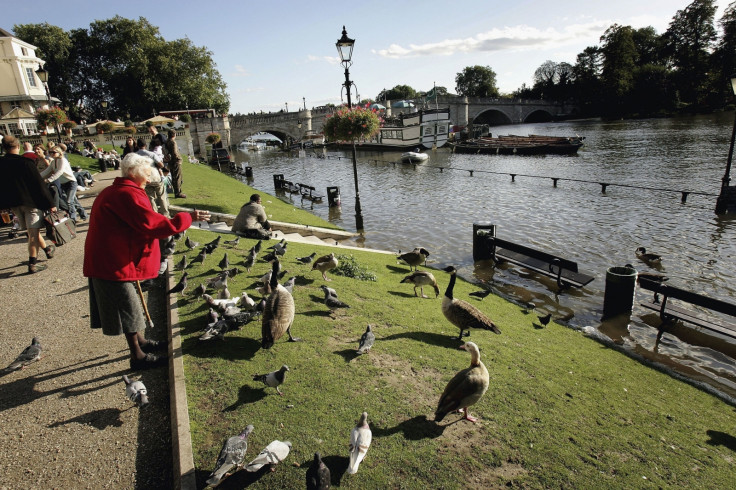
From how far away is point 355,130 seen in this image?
19109mm

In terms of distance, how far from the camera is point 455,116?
95375mm

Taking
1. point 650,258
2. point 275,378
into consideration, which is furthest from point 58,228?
point 650,258

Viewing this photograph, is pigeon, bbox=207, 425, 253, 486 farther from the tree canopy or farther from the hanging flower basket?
the tree canopy

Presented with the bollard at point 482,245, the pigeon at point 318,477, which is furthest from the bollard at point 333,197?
the pigeon at point 318,477

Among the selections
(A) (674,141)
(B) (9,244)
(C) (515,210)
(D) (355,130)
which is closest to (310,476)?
(B) (9,244)

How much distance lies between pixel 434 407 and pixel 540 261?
9451mm

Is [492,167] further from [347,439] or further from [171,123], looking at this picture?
[171,123]

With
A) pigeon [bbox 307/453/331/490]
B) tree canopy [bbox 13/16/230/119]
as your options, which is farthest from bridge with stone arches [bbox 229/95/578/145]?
pigeon [bbox 307/453/331/490]

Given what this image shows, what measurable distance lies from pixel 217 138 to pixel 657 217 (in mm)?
54717

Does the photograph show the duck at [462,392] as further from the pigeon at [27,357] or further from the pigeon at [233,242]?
the pigeon at [233,242]

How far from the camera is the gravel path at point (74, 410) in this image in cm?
414

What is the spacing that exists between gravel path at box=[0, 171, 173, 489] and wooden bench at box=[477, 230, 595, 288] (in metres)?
10.6

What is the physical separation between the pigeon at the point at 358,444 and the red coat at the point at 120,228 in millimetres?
3101

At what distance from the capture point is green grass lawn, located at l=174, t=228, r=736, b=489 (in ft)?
14.2
